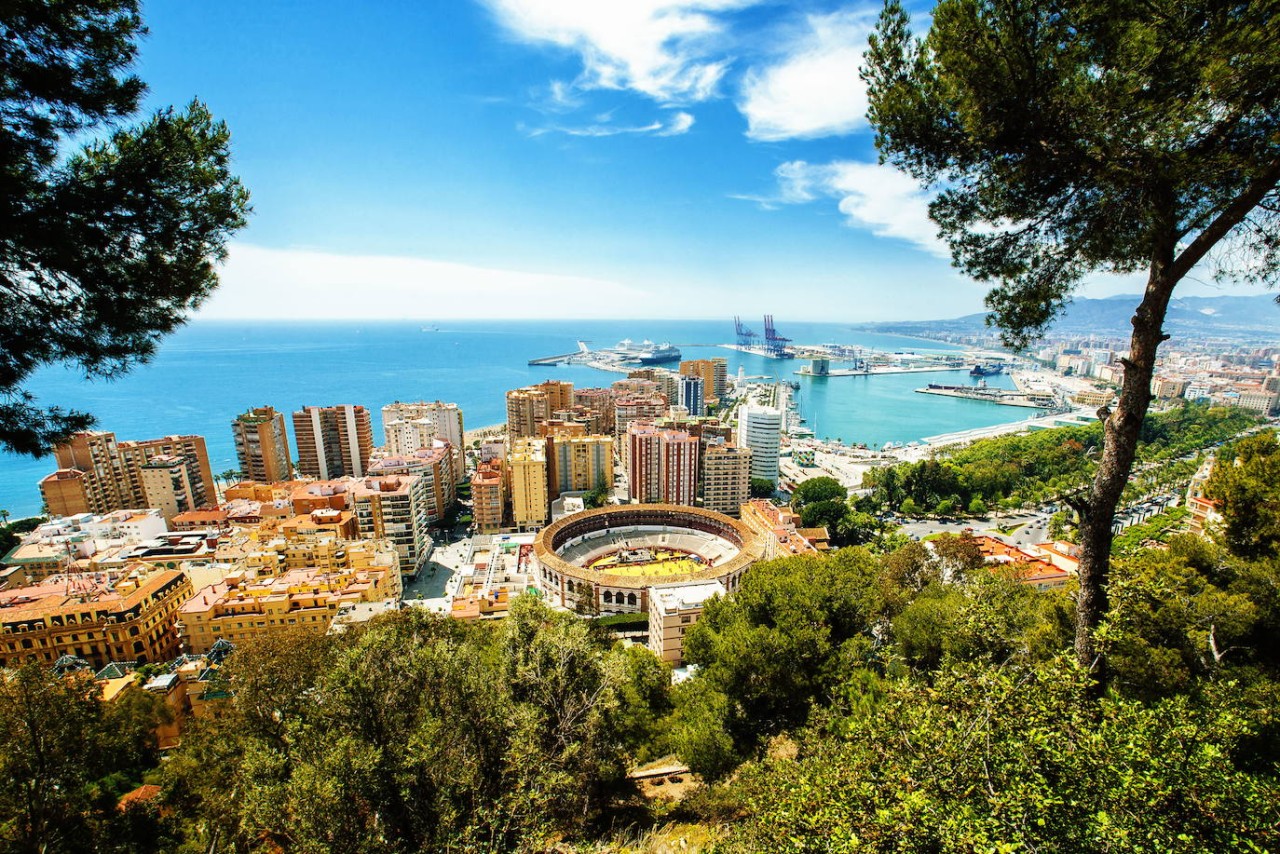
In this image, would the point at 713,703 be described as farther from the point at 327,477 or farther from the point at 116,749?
the point at 327,477

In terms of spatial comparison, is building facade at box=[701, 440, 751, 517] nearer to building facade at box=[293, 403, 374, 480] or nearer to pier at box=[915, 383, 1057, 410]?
building facade at box=[293, 403, 374, 480]

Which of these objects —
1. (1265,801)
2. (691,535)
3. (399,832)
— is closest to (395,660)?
(399,832)

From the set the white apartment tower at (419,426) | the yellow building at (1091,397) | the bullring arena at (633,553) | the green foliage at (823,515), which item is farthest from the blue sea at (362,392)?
the bullring arena at (633,553)

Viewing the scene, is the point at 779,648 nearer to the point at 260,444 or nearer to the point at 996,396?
the point at 260,444

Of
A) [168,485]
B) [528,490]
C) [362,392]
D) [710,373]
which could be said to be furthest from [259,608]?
[362,392]

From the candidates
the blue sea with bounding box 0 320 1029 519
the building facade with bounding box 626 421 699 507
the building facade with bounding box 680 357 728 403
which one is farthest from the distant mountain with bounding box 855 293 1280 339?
the building facade with bounding box 626 421 699 507

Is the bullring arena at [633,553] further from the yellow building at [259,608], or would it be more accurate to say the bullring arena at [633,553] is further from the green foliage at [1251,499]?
the green foliage at [1251,499]

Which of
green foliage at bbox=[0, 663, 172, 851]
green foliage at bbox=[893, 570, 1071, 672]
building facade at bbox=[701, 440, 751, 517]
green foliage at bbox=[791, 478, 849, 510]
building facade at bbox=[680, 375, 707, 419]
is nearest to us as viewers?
green foliage at bbox=[893, 570, 1071, 672]
